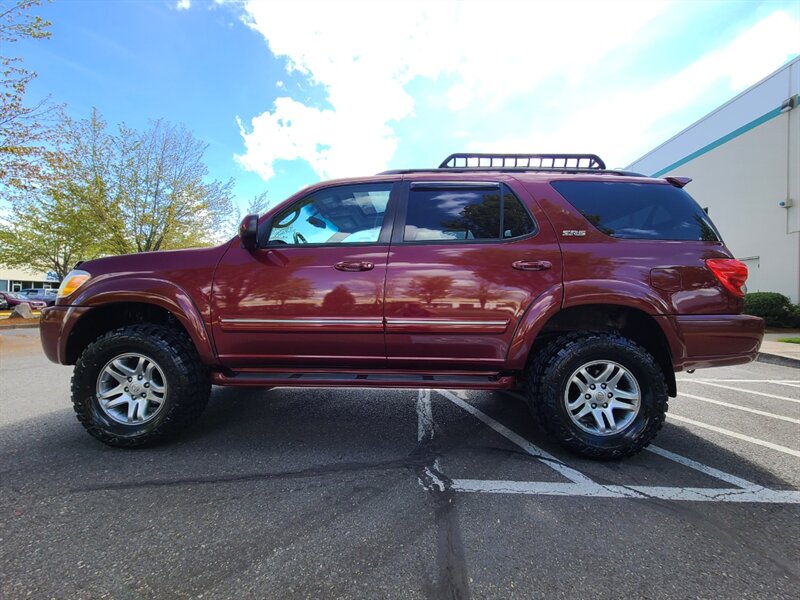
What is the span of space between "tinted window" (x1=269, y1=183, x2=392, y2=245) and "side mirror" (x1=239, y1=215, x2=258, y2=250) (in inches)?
6.9

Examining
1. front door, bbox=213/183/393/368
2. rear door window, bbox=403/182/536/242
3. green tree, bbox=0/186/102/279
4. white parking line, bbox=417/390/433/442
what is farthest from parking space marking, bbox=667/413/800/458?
green tree, bbox=0/186/102/279

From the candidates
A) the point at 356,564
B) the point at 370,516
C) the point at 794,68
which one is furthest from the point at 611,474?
the point at 794,68

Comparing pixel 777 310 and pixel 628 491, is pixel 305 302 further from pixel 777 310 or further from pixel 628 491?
pixel 777 310

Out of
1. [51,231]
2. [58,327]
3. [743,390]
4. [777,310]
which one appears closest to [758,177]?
[777,310]

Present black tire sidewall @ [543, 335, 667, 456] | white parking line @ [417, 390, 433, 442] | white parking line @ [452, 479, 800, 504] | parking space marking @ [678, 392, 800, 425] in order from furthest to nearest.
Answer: parking space marking @ [678, 392, 800, 425] → white parking line @ [417, 390, 433, 442] → black tire sidewall @ [543, 335, 667, 456] → white parking line @ [452, 479, 800, 504]

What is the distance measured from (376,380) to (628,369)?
1.76m

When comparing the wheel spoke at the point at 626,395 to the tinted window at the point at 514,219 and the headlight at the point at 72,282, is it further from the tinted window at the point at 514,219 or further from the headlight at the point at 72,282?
the headlight at the point at 72,282

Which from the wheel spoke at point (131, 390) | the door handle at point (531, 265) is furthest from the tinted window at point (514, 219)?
the wheel spoke at point (131, 390)

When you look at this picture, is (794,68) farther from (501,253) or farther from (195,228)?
(195,228)

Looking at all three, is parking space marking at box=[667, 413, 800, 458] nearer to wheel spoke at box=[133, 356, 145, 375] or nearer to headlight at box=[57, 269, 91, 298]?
wheel spoke at box=[133, 356, 145, 375]

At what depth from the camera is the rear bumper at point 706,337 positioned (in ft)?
8.70

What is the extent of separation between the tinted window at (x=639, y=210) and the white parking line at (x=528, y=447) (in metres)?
1.68

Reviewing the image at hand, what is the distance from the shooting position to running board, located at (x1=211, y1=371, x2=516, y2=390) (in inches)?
108

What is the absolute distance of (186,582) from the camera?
1563 millimetres
